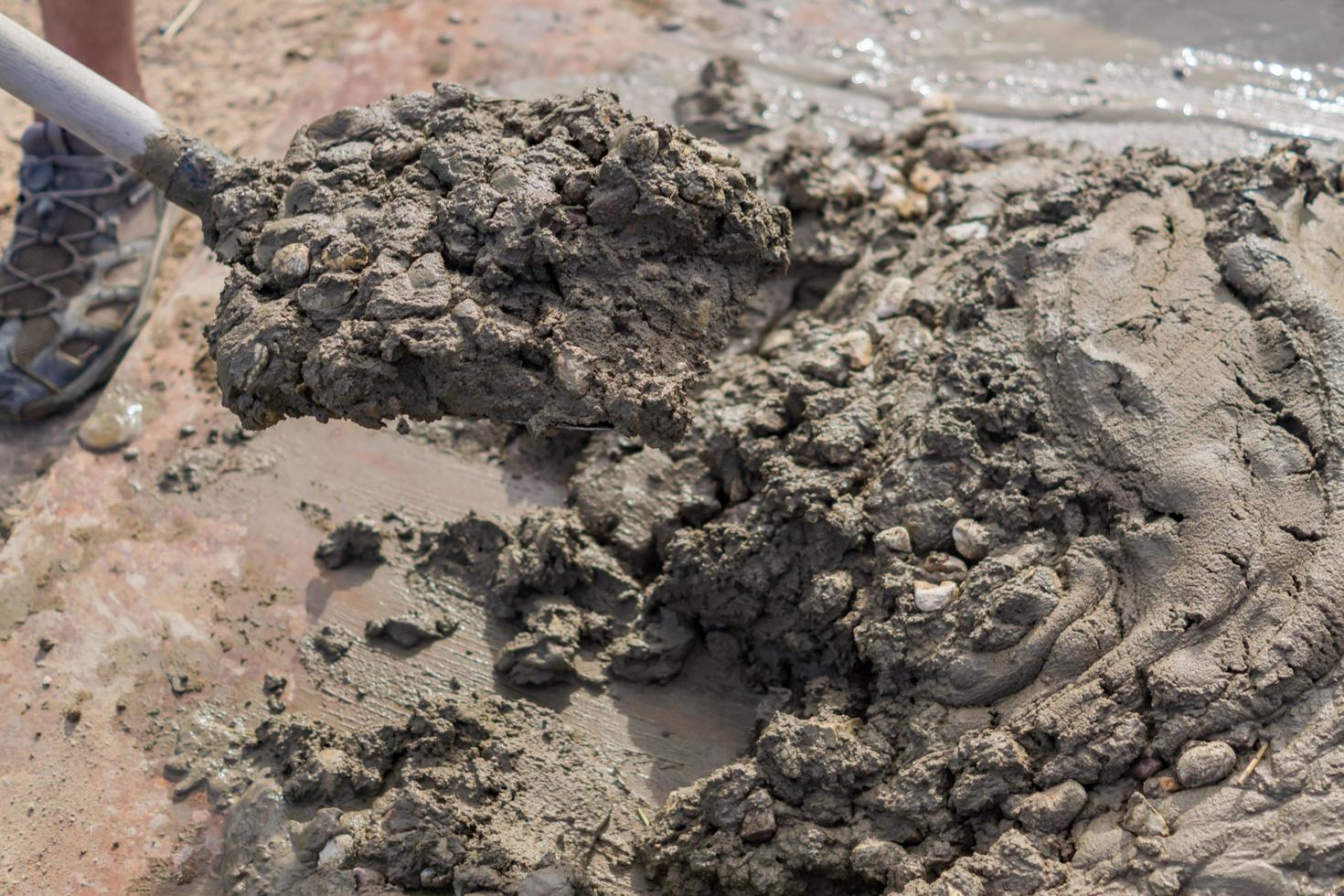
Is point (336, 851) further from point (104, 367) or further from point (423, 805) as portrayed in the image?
point (104, 367)

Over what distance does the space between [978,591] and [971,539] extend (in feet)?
0.42

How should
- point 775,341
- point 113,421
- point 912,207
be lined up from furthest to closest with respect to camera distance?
point 912,207 → point 113,421 → point 775,341

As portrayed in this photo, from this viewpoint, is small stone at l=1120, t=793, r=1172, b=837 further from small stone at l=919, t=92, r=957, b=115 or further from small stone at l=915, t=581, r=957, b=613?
small stone at l=919, t=92, r=957, b=115

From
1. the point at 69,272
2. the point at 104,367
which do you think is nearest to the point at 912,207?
the point at 104,367

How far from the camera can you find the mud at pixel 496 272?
226 centimetres

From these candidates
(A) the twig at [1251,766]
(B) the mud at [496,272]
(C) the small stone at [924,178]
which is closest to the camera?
(A) the twig at [1251,766]

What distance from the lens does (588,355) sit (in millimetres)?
2277

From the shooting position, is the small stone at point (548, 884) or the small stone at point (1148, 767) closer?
the small stone at point (1148, 767)

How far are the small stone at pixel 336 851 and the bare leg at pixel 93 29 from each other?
269 cm

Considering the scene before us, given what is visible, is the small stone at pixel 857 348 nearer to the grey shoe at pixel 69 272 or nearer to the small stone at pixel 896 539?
the small stone at pixel 896 539

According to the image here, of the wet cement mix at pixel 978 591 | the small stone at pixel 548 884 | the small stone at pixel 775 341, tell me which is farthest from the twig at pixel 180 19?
the small stone at pixel 548 884

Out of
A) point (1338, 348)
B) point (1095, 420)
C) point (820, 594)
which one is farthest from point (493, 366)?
point (1338, 348)

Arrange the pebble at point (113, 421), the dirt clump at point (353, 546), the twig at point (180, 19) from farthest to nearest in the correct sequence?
the twig at point (180, 19)
the pebble at point (113, 421)
the dirt clump at point (353, 546)

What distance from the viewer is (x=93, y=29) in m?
3.71
